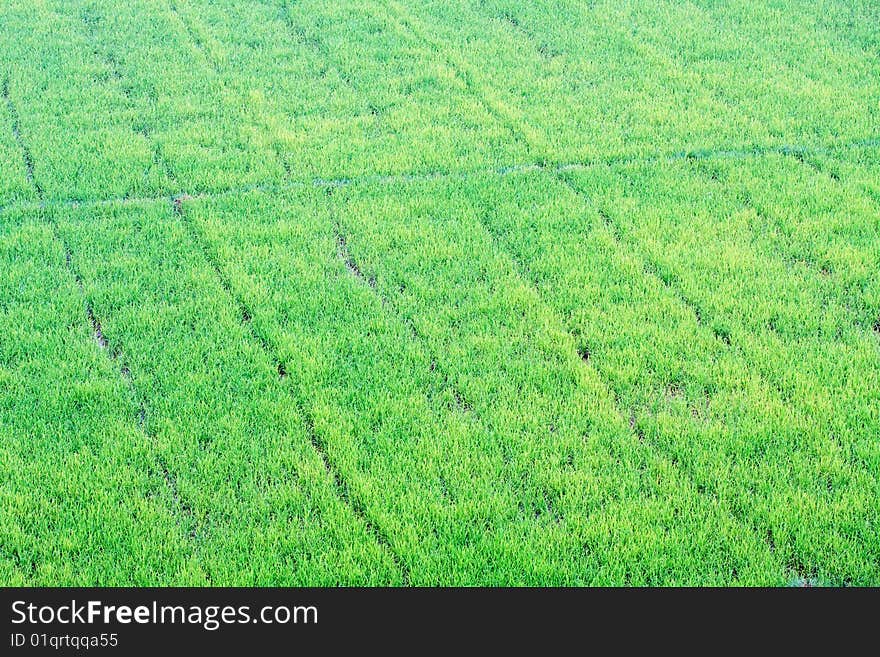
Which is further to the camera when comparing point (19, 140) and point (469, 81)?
point (469, 81)

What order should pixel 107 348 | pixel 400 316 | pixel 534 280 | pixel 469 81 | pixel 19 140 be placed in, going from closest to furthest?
1. pixel 107 348
2. pixel 400 316
3. pixel 534 280
4. pixel 19 140
5. pixel 469 81

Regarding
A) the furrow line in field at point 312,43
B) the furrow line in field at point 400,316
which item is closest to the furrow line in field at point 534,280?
the furrow line in field at point 400,316

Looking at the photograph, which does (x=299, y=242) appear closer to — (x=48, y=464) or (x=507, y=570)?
(x=48, y=464)

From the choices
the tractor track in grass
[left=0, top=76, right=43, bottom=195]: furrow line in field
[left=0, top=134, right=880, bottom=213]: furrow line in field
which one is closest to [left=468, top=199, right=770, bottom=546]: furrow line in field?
[left=0, top=134, right=880, bottom=213]: furrow line in field

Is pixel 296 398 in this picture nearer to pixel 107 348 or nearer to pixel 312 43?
pixel 107 348

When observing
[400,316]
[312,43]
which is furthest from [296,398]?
[312,43]

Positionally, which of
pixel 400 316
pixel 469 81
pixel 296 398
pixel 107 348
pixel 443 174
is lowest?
pixel 107 348

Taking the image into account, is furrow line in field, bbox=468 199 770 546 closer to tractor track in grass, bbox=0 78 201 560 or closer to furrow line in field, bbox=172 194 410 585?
furrow line in field, bbox=172 194 410 585
